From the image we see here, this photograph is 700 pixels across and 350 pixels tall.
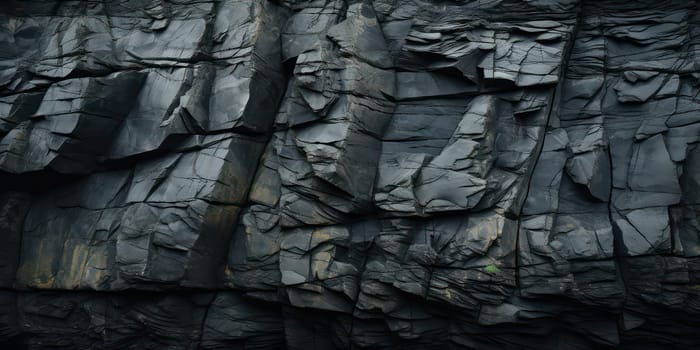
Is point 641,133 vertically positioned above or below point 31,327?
above

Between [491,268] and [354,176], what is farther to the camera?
[354,176]

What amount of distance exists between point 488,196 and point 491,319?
54.8 inches

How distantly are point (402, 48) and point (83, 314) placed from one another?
5661 millimetres

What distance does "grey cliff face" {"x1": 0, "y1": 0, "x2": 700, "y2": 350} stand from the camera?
6.93 metres

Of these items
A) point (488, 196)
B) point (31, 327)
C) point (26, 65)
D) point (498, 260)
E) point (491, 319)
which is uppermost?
point (26, 65)

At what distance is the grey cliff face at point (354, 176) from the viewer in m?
6.93

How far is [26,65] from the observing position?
897 centimetres

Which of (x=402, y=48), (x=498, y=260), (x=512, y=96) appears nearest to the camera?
(x=498, y=260)

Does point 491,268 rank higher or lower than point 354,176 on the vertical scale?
lower

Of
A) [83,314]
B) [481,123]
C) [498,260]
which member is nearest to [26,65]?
[83,314]

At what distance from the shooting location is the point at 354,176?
24.7 feet

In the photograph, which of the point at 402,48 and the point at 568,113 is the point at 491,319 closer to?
the point at 568,113

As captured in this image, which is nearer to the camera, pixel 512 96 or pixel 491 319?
pixel 491 319

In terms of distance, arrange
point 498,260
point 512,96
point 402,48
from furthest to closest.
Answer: point 402,48, point 512,96, point 498,260
